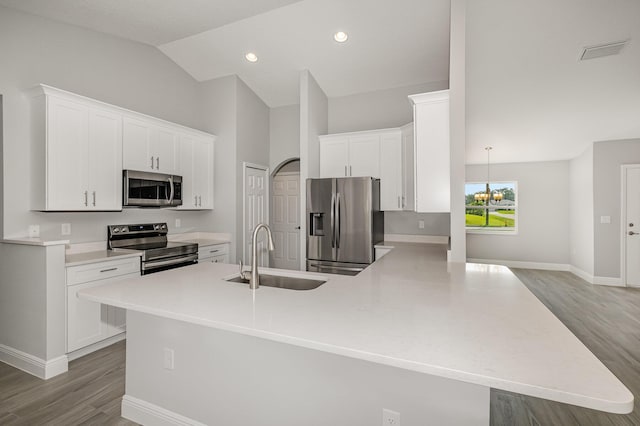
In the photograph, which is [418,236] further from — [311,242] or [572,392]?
[572,392]

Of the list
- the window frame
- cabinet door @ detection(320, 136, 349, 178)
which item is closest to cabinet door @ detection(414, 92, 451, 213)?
cabinet door @ detection(320, 136, 349, 178)

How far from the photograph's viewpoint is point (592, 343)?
312 cm

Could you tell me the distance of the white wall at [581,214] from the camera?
553 cm

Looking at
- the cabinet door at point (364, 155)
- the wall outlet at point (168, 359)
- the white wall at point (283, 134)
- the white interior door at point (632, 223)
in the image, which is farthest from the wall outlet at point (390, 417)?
the white interior door at point (632, 223)

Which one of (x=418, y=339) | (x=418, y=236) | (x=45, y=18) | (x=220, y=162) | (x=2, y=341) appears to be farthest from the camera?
(x=220, y=162)

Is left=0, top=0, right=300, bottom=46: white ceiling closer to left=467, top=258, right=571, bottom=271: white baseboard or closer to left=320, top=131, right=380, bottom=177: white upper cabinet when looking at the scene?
left=320, top=131, right=380, bottom=177: white upper cabinet

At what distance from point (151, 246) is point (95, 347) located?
119cm

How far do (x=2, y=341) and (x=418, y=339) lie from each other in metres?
3.76

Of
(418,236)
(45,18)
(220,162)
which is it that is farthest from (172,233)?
(418,236)

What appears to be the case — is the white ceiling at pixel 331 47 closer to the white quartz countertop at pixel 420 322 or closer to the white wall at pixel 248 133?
the white wall at pixel 248 133

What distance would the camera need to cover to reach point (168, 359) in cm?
184

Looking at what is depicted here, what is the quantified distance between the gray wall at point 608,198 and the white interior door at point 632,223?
9cm

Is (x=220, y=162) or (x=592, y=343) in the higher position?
(x=220, y=162)

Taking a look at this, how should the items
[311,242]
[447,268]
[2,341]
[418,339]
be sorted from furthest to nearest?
[311,242]
[2,341]
[447,268]
[418,339]
